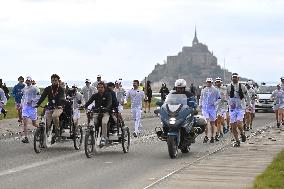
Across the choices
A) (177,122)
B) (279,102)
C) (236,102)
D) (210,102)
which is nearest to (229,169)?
(177,122)

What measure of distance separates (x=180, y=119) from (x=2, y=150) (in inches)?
195

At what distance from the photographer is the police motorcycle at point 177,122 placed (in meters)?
17.9

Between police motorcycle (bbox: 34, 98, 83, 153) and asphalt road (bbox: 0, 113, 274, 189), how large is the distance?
0.89 ft

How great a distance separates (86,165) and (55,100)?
151 inches

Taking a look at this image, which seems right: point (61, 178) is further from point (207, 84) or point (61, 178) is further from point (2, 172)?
point (207, 84)

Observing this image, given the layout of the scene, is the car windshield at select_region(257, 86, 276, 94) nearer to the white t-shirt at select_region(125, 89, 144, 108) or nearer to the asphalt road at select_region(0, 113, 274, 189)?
the white t-shirt at select_region(125, 89, 144, 108)

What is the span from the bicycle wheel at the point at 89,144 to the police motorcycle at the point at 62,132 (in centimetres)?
150

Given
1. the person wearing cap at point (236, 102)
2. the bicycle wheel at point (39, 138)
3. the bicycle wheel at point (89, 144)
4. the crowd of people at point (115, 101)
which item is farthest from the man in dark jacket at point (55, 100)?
the person wearing cap at point (236, 102)

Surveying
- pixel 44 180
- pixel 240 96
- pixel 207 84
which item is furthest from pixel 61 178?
pixel 207 84

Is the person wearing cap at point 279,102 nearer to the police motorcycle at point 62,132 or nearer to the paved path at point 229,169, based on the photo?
the paved path at point 229,169

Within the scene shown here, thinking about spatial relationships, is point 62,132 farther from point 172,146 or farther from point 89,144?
point 172,146

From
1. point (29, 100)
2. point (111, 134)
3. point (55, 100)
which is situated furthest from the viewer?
point (29, 100)

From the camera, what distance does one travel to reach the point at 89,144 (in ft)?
59.6

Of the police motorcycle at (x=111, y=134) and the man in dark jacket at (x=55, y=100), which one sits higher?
the man in dark jacket at (x=55, y=100)
